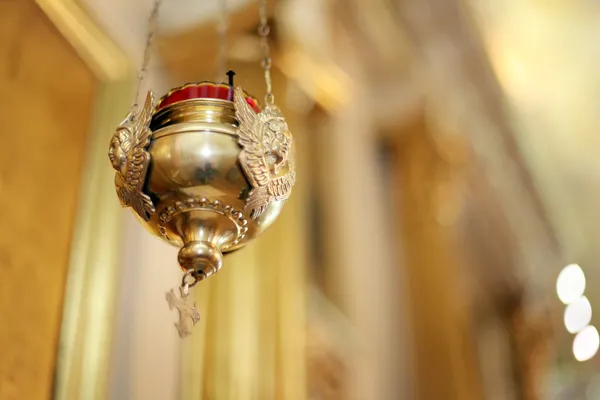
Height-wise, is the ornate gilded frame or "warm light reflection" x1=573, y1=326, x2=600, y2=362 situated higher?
"warm light reflection" x1=573, y1=326, x2=600, y2=362

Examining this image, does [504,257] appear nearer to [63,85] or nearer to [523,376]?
[523,376]

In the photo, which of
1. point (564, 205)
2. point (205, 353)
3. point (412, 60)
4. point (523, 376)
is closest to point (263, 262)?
point (205, 353)

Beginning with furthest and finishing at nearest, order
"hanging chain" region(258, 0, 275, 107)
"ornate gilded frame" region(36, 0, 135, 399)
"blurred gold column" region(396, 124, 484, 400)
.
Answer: "blurred gold column" region(396, 124, 484, 400), "ornate gilded frame" region(36, 0, 135, 399), "hanging chain" region(258, 0, 275, 107)

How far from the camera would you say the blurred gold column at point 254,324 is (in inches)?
80.4

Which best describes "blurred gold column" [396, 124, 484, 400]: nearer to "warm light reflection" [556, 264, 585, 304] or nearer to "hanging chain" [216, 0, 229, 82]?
"warm light reflection" [556, 264, 585, 304]

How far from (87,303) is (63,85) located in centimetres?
61

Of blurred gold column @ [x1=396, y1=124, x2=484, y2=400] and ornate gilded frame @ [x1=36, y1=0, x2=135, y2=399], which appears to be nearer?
ornate gilded frame @ [x1=36, y1=0, x2=135, y2=399]

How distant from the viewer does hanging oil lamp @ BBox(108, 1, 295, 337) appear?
1159mm

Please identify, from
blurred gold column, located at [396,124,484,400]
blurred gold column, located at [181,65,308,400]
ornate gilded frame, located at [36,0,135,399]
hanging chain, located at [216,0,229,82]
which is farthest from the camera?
blurred gold column, located at [396,124,484,400]

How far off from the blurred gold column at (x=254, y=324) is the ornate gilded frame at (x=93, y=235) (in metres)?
0.38

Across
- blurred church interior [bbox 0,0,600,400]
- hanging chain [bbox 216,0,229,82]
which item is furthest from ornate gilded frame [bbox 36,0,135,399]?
hanging chain [bbox 216,0,229,82]

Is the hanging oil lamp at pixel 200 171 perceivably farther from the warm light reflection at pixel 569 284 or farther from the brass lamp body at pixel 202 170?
the warm light reflection at pixel 569 284

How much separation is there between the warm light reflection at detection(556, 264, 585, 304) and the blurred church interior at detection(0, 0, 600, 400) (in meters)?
0.03

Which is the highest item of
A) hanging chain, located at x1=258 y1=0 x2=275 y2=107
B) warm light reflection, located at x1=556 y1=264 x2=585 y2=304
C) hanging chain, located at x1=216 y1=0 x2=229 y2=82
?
warm light reflection, located at x1=556 y1=264 x2=585 y2=304
